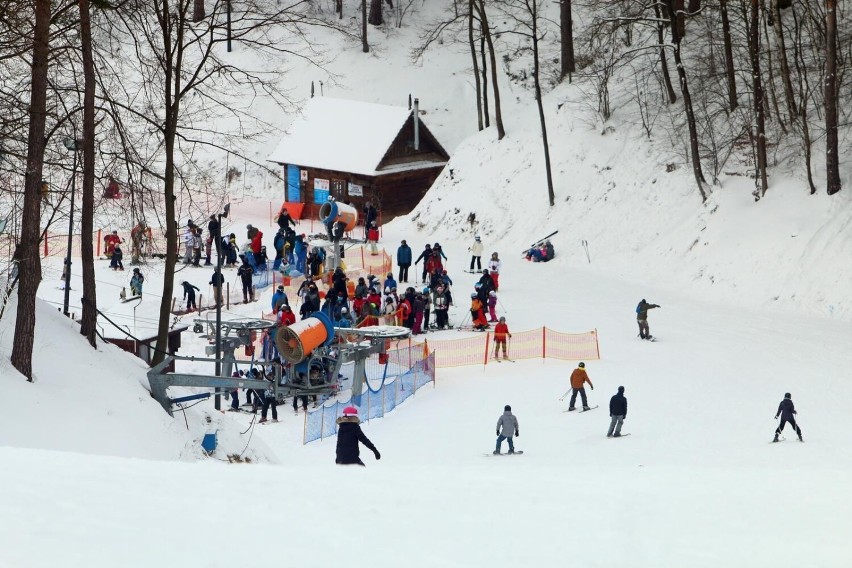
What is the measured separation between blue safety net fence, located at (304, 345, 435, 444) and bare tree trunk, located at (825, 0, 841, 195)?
13092 mm

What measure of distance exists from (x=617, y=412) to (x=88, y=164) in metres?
9.47

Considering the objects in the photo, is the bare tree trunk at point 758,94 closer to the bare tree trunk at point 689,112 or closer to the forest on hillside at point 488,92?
the forest on hillside at point 488,92

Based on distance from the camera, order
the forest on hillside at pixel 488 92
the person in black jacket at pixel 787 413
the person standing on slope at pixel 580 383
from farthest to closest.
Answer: the person standing on slope at pixel 580 383 < the person in black jacket at pixel 787 413 < the forest on hillside at pixel 488 92

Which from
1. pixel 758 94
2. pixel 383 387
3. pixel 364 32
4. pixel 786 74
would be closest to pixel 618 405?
pixel 383 387

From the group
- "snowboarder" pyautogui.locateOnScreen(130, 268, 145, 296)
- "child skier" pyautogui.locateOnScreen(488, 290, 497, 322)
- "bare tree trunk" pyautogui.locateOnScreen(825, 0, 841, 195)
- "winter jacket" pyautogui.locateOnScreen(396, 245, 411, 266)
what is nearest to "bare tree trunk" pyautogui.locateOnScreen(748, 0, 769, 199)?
"bare tree trunk" pyautogui.locateOnScreen(825, 0, 841, 195)

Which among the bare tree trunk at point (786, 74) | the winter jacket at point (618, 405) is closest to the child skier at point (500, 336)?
the winter jacket at point (618, 405)

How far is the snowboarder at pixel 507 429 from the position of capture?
1842 centimetres

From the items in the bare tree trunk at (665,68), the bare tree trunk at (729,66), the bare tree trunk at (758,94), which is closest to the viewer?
the bare tree trunk at (758,94)

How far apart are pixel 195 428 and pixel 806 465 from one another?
359 inches

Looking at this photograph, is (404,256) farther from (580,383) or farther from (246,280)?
(580,383)

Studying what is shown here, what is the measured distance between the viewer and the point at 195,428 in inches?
666

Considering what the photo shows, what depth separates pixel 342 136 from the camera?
44.1m

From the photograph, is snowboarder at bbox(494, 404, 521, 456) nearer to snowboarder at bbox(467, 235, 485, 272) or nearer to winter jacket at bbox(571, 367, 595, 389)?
winter jacket at bbox(571, 367, 595, 389)

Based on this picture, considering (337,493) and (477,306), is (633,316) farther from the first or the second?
(337,493)
